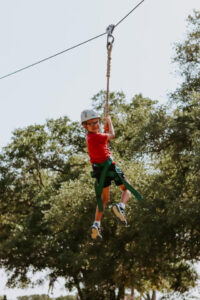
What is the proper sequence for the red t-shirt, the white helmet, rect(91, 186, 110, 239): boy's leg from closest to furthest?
the white helmet < the red t-shirt < rect(91, 186, 110, 239): boy's leg

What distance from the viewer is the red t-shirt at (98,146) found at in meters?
5.83

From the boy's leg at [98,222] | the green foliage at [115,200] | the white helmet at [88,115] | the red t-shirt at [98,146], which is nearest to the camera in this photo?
the white helmet at [88,115]

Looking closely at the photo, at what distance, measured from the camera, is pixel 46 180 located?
101 feet

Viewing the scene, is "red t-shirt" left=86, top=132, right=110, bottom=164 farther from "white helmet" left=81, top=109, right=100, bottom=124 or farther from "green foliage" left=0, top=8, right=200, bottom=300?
"green foliage" left=0, top=8, right=200, bottom=300

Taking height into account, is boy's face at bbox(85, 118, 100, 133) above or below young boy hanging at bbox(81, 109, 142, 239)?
Answer: above

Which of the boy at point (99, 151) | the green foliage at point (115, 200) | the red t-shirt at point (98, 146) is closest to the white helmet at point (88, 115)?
the boy at point (99, 151)

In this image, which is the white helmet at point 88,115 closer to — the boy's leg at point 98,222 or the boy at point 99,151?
the boy at point 99,151

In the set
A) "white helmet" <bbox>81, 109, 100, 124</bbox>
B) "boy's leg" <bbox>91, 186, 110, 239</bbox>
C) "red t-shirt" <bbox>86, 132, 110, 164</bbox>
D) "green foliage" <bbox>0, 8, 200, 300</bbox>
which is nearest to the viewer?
"white helmet" <bbox>81, 109, 100, 124</bbox>

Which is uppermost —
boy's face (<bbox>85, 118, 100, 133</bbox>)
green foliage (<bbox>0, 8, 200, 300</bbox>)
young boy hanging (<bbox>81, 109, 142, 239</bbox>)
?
green foliage (<bbox>0, 8, 200, 300</bbox>)

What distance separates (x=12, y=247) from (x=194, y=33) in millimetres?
17006

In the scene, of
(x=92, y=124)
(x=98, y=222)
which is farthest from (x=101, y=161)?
(x=98, y=222)

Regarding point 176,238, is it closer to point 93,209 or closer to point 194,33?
point 93,209

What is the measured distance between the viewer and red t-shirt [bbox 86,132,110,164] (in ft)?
19.1

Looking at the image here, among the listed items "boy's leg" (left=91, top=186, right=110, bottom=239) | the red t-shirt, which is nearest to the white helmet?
the red t-shirt
